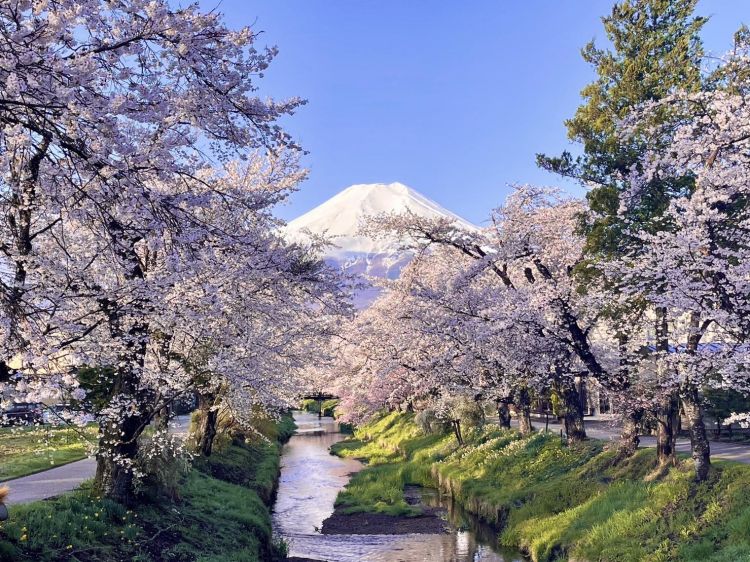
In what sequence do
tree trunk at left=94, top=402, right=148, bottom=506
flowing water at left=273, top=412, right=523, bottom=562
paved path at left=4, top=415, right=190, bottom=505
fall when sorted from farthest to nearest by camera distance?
flowing water at left=273, top=412, right=523, bottom=562 < paved path at left=4, top=415, right=190, bottom=505 < tree trunk at left=94, top=402, right=148, bottom=506

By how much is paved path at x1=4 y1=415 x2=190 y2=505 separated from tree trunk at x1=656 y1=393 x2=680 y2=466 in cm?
1256

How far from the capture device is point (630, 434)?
17.7m

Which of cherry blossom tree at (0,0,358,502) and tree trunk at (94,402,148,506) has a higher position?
cherry blossom tree at (0,0,358,502)

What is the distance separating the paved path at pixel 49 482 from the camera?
558 inches

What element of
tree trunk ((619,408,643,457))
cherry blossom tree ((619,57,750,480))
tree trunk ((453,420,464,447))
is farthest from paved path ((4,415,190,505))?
tree trunk ((453,420,464,447))

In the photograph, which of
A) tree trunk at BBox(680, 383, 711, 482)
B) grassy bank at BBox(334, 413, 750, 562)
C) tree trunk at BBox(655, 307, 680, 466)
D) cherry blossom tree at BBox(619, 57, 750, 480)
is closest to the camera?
cherry blossom tree at BBox(619, 57, 750, 480)

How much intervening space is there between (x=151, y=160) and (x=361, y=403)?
1344 inches

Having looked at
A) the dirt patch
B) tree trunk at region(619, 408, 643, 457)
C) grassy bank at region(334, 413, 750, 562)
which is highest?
tree trunk at region(619, 408, 643, 457)

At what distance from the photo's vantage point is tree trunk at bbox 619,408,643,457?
57.3 ft

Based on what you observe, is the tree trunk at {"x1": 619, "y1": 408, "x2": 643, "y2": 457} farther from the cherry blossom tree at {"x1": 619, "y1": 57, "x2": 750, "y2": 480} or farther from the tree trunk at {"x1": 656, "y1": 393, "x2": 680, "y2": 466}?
the cherry blossom tree at {"x1": 619, "y1": 57, "x2": 750, "y2": 480}

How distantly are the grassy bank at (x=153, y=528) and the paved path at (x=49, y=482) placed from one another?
182cm

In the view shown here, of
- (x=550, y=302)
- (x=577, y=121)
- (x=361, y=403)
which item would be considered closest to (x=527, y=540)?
(x=550, y=302)

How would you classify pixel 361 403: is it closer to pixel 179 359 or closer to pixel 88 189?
pixel 179 359

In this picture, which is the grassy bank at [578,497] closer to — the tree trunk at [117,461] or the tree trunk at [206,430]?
the tree trunk at [206,430]
